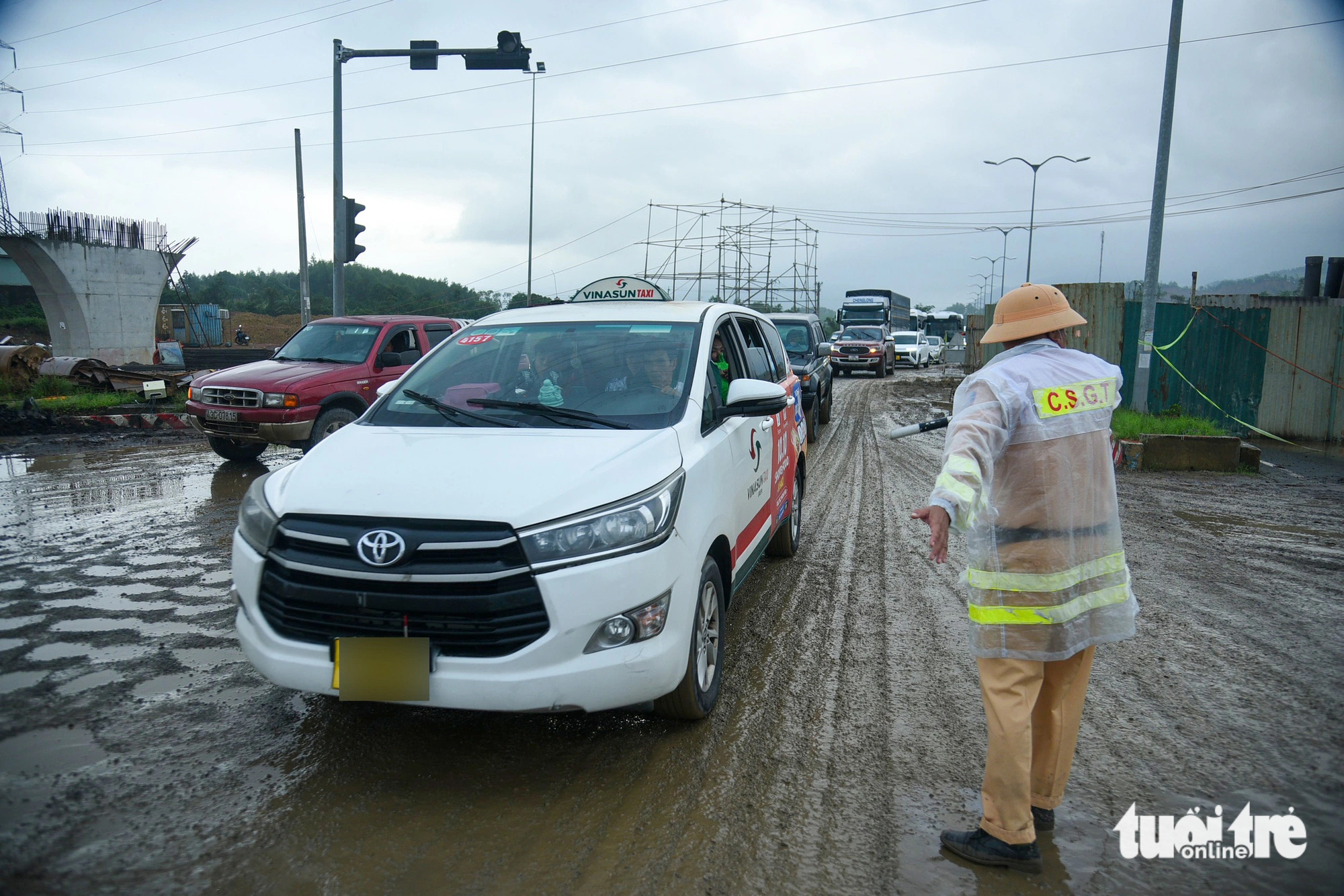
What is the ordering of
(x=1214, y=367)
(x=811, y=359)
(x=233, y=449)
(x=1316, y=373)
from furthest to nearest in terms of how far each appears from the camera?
(x=811, y=359) → (x=1214, y=367) → (x=1316, y=373) → (x=233, y=449)

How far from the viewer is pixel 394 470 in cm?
342

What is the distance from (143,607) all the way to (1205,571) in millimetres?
7230

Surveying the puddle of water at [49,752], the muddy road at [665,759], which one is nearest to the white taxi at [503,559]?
the muddy road at [665,759]

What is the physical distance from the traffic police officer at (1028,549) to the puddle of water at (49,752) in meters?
3.27

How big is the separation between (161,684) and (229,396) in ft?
21.7

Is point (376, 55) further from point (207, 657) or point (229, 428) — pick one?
point (207, 657)

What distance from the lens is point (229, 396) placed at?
984 cm

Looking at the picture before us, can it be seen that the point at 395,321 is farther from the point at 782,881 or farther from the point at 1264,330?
the point at 1264,330

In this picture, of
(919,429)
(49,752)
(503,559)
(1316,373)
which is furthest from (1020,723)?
(1316,373)

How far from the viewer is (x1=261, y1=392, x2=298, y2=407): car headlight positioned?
9.71m

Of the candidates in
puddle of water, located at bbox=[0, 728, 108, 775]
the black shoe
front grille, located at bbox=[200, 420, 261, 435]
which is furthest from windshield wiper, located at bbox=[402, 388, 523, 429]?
front grille, located at bbox=[200, 420, 261, 435]

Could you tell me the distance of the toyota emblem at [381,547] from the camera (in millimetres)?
3012

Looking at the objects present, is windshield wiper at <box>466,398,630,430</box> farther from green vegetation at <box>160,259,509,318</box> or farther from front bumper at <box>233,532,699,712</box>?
green vegetation at <box>160,259,509,318</box>

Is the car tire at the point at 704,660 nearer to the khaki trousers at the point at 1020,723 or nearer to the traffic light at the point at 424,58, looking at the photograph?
the khaki trousers at the point at 1020,723
